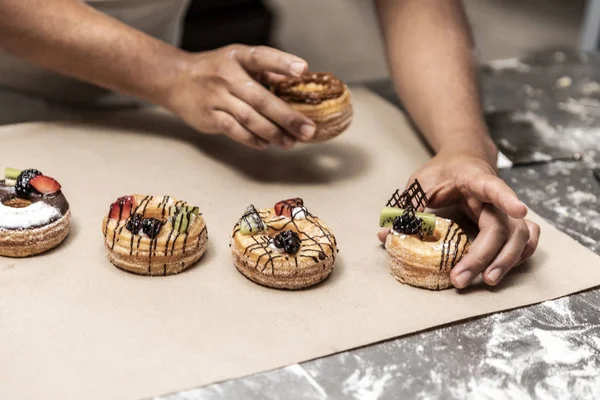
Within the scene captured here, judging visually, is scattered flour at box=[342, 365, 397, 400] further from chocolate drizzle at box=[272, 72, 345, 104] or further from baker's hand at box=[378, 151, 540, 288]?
chocolate drizzle at box=[272, 72, 345, 104]

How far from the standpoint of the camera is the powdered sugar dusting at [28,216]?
2055 millimetres

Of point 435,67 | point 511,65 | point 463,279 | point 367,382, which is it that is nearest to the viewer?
point 367,382

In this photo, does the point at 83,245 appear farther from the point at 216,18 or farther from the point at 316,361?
the point at 216,18

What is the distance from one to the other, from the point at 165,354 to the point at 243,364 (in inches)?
7.5

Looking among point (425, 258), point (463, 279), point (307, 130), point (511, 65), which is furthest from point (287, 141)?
point (511, 65)

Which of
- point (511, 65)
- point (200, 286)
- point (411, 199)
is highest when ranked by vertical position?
point (411, 199)

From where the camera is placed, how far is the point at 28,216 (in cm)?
208

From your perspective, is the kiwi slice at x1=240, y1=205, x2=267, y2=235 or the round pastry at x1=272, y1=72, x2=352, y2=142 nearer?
the kiwi slice at x1=240, y1=205, x2=267, y2=235

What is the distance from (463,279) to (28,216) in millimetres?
1224

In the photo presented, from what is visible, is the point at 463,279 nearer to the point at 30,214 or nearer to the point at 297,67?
the point at 297,67

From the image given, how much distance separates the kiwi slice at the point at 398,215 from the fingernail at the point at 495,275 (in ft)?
0.67

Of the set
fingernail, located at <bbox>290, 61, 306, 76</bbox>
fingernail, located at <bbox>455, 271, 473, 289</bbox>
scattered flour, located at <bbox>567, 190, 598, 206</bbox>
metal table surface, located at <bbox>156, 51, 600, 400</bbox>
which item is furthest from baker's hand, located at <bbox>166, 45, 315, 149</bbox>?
scattered flour, located at <bbox>567, 190, 598, 206</bbox>

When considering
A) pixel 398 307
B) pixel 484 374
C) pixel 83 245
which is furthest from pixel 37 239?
pixel 484 374

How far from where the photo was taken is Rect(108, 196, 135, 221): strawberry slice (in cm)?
211
